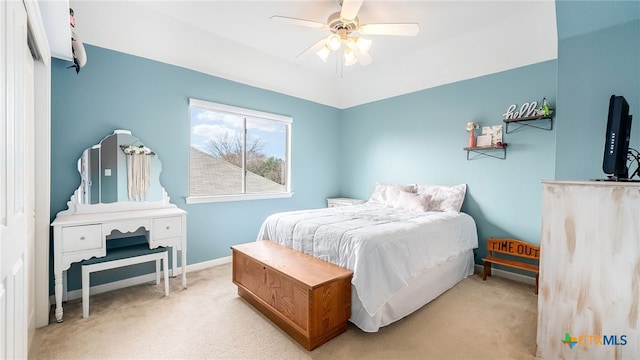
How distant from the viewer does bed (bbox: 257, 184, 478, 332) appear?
2.06 m

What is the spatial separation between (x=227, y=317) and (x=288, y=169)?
2516 millimetres

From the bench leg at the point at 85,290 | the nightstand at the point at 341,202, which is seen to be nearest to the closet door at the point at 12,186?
the bench leg at the point at 85,290

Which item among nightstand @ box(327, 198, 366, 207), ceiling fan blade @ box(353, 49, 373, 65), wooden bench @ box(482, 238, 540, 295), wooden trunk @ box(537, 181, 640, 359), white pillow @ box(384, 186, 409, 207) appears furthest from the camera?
nightstand @ box(327, 198, 366, 207)

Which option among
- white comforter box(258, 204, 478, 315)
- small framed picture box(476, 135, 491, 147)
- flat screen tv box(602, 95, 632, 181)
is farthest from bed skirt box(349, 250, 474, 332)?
flat screen tv box(602, 95, 632, 181)

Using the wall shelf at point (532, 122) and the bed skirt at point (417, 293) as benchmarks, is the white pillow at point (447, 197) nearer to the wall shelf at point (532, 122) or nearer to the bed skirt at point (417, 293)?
the bed skirt at point (417, 293)

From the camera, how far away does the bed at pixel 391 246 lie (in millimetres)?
2061

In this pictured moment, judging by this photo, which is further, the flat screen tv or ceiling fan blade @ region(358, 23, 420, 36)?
ceiling fan blade @ region(358, 23, 420, 36)

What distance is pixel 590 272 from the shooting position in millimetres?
1626

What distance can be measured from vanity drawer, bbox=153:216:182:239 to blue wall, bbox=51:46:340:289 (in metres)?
0.58

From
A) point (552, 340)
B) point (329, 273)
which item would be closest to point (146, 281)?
point (329, 273)

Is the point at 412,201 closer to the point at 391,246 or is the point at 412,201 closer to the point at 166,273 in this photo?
the point at 391,246

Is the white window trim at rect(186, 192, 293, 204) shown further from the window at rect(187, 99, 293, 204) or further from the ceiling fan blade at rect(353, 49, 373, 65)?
the ceiling fan blade at rect(353, 49, 373, 65)

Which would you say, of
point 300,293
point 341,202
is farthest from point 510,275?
point 300,293

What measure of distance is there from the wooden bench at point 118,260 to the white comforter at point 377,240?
103 centimetres
